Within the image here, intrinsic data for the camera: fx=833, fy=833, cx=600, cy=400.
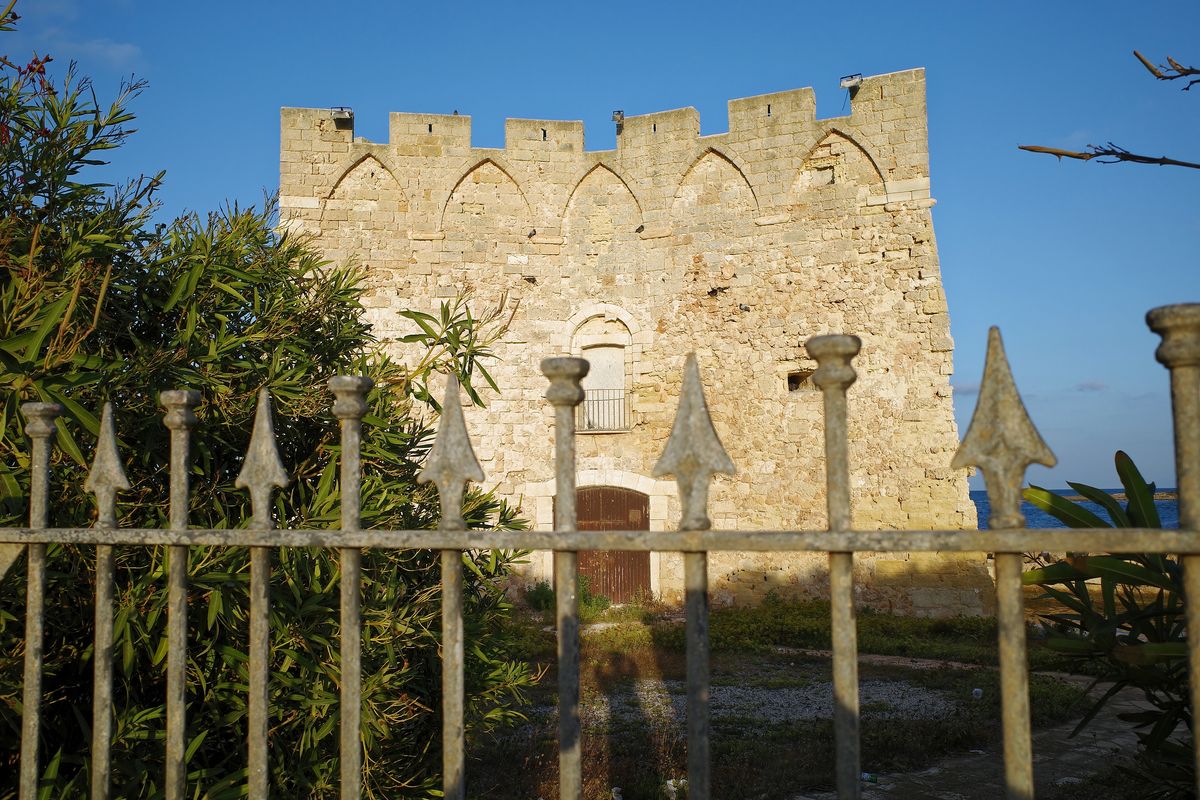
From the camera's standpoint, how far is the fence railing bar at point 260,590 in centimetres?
184

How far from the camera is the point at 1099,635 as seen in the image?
2324mm

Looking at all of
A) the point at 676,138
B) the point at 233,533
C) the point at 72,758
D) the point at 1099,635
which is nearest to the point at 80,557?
the point at 72,758

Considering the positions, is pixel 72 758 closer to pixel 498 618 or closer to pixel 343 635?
pixel 343 635

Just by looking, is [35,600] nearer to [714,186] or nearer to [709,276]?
[709,276]

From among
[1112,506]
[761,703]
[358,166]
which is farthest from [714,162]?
[1112,506]

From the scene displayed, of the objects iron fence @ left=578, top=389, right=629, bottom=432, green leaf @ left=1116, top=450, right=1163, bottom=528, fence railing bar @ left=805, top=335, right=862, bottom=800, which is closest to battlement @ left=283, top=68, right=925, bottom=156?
iron fence @ left=578, top=389, right=629, bottom=432

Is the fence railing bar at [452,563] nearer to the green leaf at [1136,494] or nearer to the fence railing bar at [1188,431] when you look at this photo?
the fence railing bar at [1188,431]

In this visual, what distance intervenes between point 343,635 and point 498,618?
2.32m

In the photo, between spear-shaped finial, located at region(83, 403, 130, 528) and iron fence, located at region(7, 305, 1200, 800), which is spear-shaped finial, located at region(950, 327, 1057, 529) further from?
spear-shaped finial, located at region(83, 403, 130, 528)

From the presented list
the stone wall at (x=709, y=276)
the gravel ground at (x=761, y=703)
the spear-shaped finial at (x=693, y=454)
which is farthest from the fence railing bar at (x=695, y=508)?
the stone wall at (x=709, y=276)

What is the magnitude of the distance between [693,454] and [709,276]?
1203cm

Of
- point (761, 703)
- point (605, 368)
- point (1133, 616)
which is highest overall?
point (605, 368)

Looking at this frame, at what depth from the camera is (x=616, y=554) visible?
42.9 ft

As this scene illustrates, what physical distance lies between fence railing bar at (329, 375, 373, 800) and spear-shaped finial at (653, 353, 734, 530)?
0.69 meters
